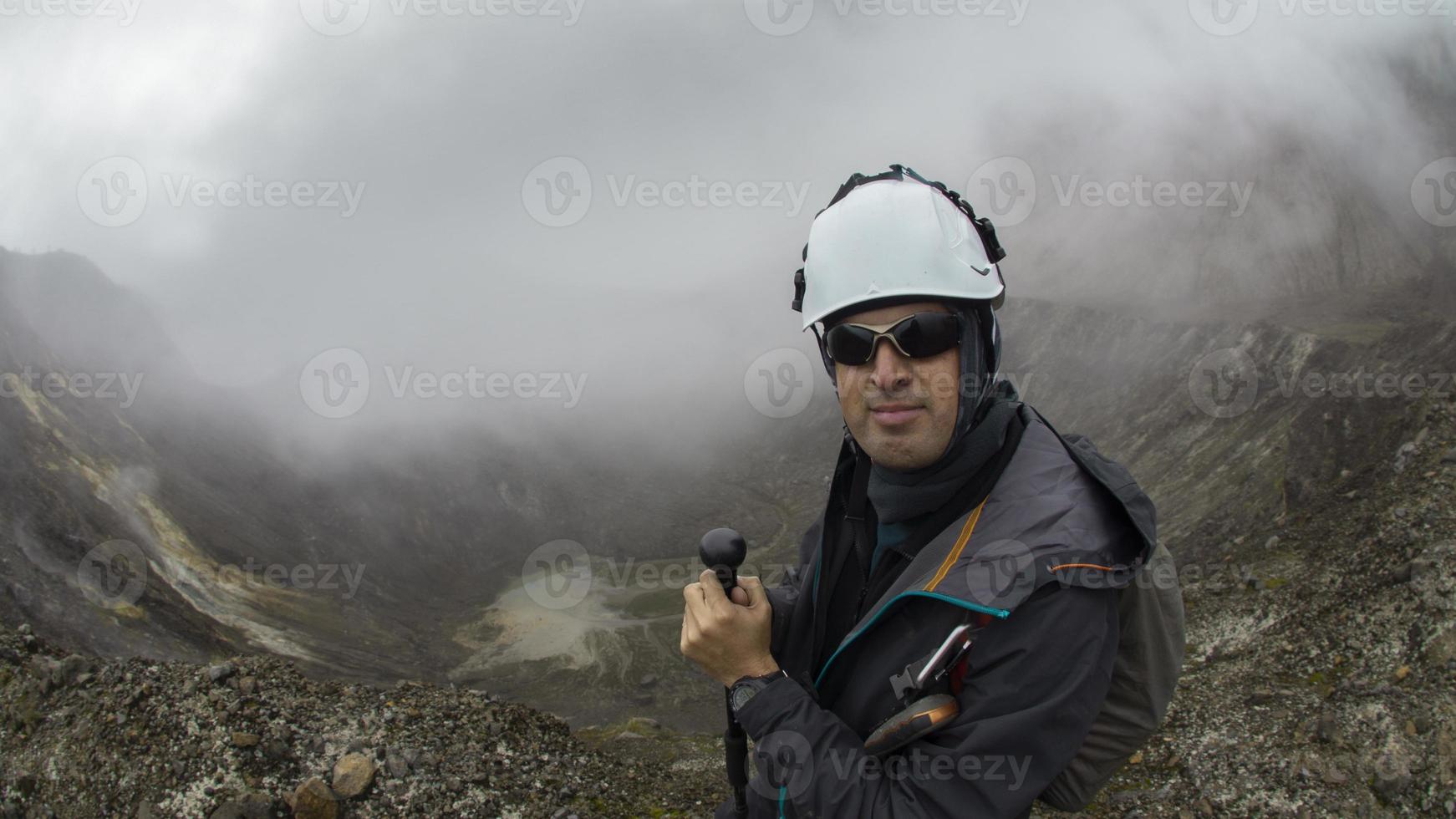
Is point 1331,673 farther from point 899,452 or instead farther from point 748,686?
point 748,686

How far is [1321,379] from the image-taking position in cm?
3656

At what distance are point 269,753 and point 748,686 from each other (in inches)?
293

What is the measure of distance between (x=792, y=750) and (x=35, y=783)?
31.4 feet

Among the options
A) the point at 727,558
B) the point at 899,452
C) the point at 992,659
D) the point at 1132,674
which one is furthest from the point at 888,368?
the point at 1132,674

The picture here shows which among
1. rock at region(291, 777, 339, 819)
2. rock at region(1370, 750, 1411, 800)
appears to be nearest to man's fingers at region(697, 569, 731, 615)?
rock at region(291, 777, 339, 819)

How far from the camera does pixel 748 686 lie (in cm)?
279

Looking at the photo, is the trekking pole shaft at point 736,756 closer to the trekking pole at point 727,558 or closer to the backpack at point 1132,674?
the trekking pole at point 727,558

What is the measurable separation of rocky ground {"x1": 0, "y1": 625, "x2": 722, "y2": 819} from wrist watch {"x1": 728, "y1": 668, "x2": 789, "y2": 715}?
6.73m

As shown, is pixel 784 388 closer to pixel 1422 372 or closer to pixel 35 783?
pixel 1422 372

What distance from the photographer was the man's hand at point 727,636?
2.80 m

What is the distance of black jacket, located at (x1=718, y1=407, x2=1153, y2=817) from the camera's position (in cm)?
231

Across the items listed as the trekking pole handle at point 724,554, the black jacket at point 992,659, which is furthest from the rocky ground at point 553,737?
the black jacket at point 992,659

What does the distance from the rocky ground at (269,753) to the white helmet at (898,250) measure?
751cm

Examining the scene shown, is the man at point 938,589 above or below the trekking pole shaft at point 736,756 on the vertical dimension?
above
